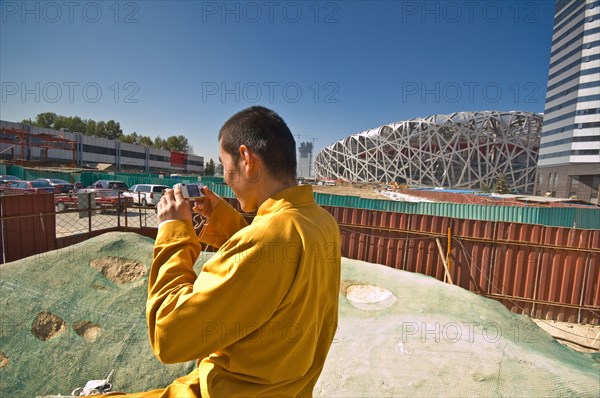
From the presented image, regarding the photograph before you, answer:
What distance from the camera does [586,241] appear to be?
7.43 meters

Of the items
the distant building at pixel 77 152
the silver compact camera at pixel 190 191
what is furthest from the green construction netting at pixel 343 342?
the distant building at pixel 77 152

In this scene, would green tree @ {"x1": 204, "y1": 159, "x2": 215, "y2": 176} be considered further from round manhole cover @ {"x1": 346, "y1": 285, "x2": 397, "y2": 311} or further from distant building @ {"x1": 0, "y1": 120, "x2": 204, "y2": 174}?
round manhole cover @ {"x1": 346, "y1": 285, "x2": 397, "y2": 311}

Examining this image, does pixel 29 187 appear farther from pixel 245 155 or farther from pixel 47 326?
pixel 245 155

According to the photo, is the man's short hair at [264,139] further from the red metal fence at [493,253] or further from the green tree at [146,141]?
the green tree at [146,141]

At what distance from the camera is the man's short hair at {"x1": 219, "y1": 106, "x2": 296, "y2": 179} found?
3.92 feet

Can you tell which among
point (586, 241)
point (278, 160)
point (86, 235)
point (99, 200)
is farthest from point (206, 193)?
point (99, 200)

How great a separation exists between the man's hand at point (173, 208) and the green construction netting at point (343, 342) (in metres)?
2.82

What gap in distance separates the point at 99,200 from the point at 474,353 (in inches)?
692

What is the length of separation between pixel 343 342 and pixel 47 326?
3959 millimetres

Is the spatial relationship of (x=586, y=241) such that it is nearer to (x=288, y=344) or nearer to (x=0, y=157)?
(x=288, y=344)

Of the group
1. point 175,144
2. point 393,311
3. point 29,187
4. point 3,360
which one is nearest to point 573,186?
point 393,311

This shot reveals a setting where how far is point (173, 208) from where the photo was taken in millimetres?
1246

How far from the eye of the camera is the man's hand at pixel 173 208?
123 centimetres

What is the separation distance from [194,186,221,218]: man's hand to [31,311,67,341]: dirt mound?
12.6 feet
